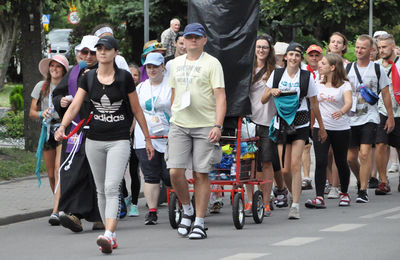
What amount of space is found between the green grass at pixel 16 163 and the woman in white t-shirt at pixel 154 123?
4.42 metres

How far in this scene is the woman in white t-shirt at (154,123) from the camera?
10297 millimetres

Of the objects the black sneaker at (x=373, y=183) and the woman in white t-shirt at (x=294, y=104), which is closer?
the woman in white t-shirt at (x=294, y=104)

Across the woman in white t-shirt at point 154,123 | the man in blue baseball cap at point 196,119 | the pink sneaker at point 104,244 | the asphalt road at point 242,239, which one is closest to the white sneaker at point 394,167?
the asphalt road at point 242,239

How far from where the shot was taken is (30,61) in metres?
17.2

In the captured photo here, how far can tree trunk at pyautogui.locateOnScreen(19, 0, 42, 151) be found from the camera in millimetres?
17109

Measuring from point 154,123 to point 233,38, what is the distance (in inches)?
48.3

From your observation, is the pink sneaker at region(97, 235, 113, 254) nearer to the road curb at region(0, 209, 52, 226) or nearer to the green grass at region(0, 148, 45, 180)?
the road curb at region(0, 209, 52, 226)

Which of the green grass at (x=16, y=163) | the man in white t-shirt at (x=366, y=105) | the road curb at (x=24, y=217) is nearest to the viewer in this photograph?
the road curb at (x=24, y=217)

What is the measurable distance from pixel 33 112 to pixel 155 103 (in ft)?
4.44

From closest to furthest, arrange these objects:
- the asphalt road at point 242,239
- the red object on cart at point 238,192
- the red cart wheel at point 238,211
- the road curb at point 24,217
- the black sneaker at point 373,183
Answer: the asphalt road at point 242,239 → the red cart wheel at point 238,211 → the red object on cart at point 238,192 → the road curb at point 24,217 → the black sneaker at point 373,183

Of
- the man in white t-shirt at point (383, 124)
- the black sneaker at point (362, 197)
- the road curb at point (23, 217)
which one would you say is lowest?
the road curb at point (23, 217)

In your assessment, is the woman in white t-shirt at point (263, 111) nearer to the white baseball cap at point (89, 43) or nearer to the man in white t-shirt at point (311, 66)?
the man in white t-shirt at point (311, 66)

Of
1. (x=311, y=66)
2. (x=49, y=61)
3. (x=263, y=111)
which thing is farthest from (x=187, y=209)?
(x=311, y=66)

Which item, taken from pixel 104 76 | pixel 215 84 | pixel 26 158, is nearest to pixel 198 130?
pixel 215 84
